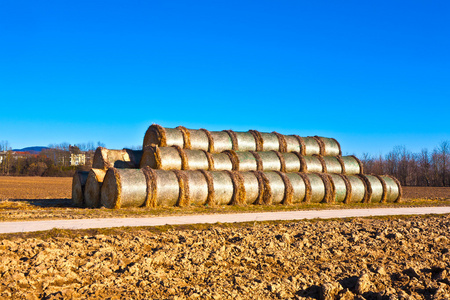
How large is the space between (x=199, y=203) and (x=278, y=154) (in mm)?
5192

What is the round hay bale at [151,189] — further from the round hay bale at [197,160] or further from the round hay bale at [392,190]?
the round hay bale at [392,190]

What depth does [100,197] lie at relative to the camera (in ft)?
48.6

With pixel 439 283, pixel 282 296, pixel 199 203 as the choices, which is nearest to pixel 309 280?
pixel 282 296

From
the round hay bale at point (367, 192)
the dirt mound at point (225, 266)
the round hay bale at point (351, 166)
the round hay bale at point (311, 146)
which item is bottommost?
the dirt mound at point (225, 266)

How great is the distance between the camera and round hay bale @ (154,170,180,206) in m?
14.6

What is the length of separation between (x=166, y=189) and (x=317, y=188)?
22.7ft

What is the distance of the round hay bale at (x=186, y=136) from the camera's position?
17922mm

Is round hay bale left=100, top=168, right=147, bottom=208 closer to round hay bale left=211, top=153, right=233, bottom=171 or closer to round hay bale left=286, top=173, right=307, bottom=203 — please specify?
round hay bale left=211, top=153, right=233, bottom=171

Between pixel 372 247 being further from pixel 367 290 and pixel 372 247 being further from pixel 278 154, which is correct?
pixel 278 154

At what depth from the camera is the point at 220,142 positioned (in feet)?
61.7

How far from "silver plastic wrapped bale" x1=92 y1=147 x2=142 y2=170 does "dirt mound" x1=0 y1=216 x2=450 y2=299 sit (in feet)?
27.7

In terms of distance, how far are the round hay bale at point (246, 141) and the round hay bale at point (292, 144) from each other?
176 cm

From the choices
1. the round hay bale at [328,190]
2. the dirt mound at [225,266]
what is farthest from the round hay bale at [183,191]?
the round hay bale at [328,190]

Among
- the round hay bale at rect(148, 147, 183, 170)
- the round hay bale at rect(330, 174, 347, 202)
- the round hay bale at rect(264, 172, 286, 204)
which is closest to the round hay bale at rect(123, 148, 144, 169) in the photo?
the round hay bale at rect(148, 147, 183, 170)
